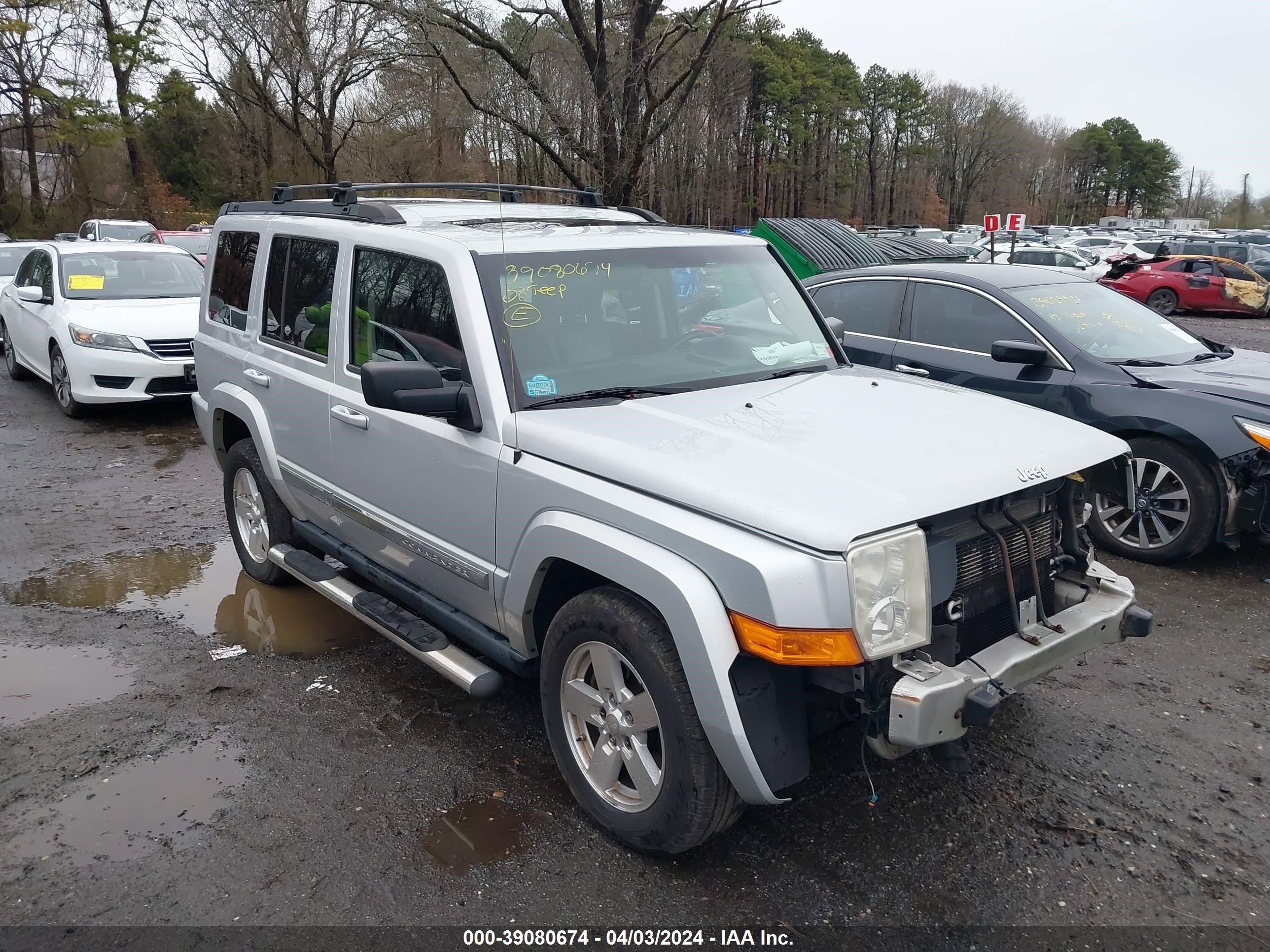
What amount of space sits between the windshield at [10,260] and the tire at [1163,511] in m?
15.9

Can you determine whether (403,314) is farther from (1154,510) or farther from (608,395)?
(1154,510)

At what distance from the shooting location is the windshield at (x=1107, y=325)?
20.4 feet

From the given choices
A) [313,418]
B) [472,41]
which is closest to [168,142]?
[472,41]

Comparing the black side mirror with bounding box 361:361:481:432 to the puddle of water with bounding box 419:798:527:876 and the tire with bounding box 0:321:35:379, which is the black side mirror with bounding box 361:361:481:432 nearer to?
the puddle of water with bounding box 419:798:527:876

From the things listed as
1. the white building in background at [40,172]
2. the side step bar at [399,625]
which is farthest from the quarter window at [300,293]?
the white building in background at [40,172]

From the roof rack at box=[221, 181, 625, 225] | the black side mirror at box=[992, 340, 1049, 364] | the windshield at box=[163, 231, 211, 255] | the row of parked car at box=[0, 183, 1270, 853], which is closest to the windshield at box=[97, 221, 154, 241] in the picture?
the windshield at box=[163, 231, 211, 255]

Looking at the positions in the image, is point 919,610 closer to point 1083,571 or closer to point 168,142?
point 1083,571

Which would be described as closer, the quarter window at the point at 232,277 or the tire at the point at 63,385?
the quarter window at the point at 232,277

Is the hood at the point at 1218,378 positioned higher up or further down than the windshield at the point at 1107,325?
further down

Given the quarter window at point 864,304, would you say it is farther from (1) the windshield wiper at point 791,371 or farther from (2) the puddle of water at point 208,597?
(2) the puddle of water at point 208,597

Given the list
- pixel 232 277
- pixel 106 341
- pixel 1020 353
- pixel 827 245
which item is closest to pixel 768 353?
pixel 1020 353

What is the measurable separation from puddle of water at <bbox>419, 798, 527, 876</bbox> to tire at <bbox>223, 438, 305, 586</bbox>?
7.19ft

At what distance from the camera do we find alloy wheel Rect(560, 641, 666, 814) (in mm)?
2975

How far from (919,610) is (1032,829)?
116cm
